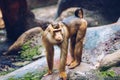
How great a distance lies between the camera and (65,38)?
8.08m

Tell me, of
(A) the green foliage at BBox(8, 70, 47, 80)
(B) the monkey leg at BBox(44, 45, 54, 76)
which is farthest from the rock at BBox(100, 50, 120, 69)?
(A) the green foliage at BBox(8, 70, 47, 80)

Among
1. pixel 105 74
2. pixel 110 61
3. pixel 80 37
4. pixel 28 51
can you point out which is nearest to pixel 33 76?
pixel 80 37

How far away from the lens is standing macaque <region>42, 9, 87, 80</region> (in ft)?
26.2

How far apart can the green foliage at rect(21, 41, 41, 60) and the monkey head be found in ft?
10.9

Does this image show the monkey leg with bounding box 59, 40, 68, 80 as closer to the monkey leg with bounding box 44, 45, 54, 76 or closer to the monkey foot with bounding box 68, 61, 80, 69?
the monkey leg with bounding box 44, 45, 54, 76

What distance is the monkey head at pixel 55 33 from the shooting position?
7918 mm

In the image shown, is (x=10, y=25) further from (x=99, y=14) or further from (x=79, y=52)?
(x=79, y=52)

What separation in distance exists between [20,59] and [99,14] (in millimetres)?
4506

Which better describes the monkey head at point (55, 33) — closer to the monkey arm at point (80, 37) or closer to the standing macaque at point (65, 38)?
the standing macaque at point (65, 38)

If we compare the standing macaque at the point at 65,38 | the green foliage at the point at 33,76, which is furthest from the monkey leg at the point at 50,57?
the green foliage at the point at 33,76

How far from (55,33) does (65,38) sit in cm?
28

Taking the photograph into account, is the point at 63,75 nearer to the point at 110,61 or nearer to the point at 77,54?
the point at 77,54

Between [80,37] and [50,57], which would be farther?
[80,37]

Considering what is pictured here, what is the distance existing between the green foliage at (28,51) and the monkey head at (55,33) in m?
3.31
